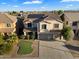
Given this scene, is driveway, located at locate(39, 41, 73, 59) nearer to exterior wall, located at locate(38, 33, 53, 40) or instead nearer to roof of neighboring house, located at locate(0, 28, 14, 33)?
exterior wall, located at locate(38, 33, 53, 40)

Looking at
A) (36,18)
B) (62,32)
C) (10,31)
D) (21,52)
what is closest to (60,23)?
(62,32)

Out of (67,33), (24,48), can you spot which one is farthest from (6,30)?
(67,33)

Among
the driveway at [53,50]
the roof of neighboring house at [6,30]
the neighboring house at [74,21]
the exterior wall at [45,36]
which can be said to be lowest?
the driveway at [53,50]

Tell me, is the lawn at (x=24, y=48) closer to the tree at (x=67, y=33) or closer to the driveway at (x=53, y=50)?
the driveway at (x=53, y=50)

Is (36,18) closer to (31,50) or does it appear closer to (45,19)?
(45,19)

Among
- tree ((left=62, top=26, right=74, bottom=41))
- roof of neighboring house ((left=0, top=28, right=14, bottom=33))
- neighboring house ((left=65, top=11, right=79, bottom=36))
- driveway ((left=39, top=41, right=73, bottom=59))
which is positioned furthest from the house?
neighboring house ((left=65, top=11, right=79, bottom=36))

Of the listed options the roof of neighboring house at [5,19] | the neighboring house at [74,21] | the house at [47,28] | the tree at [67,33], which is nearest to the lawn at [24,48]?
the house at [47,28]
